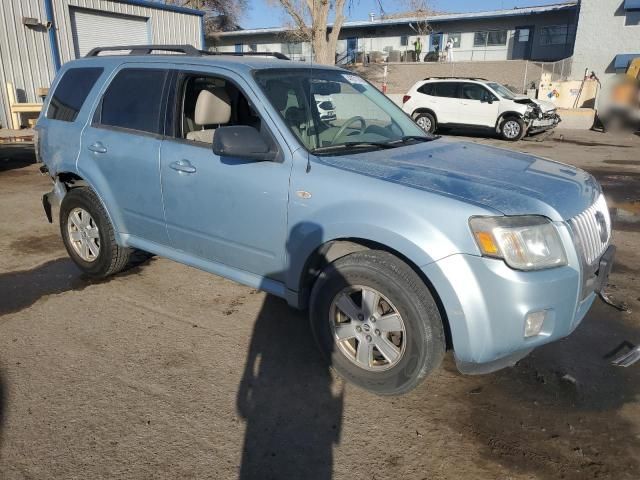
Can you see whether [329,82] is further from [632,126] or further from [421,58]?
[421,58]

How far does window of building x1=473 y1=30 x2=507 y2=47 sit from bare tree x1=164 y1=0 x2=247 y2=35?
21501 millimetres

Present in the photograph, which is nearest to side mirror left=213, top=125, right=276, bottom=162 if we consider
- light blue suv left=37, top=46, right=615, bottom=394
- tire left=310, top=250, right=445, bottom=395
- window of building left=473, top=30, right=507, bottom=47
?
light blue suv left=37, top=46, right=615, bottom=394

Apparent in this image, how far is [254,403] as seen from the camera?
3.02 meters

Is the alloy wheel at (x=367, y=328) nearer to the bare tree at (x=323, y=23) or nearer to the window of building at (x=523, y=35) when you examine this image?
the bare tree at (x=323, y=23)

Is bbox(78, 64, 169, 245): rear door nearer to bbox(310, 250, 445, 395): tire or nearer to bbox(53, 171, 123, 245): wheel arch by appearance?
bbox(53, 171, 123, 245): wheel arch

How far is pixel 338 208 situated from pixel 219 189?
0.95m

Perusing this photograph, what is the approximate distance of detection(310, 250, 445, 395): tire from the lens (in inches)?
110

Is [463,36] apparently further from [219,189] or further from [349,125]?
[219,189]

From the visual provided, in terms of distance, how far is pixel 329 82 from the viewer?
13.3 feet

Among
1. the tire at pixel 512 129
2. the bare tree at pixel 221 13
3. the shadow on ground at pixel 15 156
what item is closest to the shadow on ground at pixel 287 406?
the shadow on ground at pixel 15 156

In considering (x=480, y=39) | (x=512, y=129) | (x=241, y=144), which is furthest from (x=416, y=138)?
(x=480, y=39)

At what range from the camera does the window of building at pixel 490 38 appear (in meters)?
32.8

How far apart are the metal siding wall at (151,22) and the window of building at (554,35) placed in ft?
69.8

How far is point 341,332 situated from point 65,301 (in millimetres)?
2497
